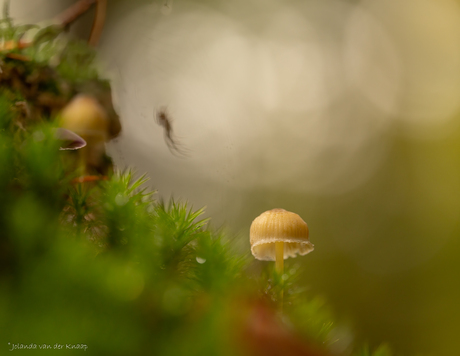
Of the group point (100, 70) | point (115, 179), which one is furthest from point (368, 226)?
point (115, 179)

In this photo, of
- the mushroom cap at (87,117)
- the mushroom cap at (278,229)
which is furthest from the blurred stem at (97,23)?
the mushroom cap at (278,229)

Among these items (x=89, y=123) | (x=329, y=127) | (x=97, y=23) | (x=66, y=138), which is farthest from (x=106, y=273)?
(x=329, y=127)

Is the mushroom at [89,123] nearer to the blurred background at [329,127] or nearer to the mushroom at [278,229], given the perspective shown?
the blurred background at [329,127]

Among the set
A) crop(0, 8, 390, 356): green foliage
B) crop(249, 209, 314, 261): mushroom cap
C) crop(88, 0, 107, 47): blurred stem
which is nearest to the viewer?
crop(0, 8, 390, 356): green foliage

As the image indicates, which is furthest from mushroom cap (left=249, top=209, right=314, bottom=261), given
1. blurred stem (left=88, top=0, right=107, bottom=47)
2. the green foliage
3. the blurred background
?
blurred stem (left=88, top=0, right=107, bottom=47)

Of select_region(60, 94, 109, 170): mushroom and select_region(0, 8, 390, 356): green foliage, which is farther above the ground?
select_region(60, 94, 109, 170): mushroom

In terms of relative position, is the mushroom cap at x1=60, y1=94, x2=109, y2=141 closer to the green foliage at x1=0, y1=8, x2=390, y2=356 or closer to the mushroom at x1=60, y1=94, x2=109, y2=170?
the mushroom at x1=60, y1=94, x2=109, y2=170

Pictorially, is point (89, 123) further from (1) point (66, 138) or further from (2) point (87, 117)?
(1) point (66, 138)
